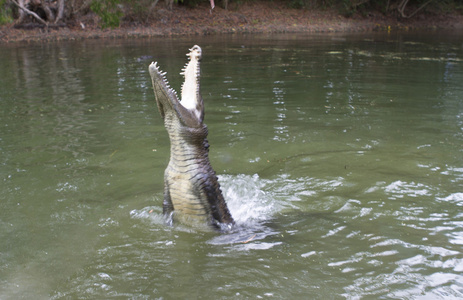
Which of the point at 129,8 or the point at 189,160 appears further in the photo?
the point at 129,8

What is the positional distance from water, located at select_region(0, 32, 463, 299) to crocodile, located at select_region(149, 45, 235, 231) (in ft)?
0.70

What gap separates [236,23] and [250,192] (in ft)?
84.3

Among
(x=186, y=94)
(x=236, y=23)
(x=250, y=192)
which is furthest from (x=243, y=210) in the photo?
(x=236, y=23)

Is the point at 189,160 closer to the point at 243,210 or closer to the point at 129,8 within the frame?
the point at 243,210

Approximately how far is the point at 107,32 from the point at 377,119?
68.1 ft

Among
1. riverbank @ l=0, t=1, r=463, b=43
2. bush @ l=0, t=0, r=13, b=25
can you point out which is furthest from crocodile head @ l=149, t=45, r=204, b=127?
bush @ l=0, t=0, r=13, b=25

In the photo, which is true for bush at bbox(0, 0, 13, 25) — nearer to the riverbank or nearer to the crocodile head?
the riverbank

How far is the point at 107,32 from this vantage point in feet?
83.1

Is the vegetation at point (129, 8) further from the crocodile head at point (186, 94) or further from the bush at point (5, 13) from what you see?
the crocodile head at point (186, 94)

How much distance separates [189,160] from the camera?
4137 millimetres

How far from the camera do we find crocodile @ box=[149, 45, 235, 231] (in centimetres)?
408

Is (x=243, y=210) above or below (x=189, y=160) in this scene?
below

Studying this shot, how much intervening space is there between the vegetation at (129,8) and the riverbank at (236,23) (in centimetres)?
53

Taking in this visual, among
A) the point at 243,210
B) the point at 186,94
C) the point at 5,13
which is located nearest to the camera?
the point at 186,94
